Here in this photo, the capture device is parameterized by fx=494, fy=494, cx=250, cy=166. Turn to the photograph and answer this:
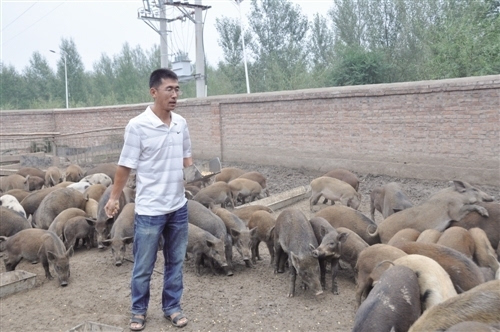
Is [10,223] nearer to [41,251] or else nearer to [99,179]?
[41,251]

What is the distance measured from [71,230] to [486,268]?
18.6 feet

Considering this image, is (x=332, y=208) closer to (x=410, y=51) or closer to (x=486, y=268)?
(x=486, y=268)

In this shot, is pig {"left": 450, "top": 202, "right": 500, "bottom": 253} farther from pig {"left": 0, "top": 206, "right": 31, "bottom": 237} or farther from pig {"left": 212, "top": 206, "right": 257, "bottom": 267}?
pig {"left": 0, "top": 206, "right": 31, "bottom": 237}

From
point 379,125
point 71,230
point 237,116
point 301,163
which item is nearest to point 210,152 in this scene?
point 237,116

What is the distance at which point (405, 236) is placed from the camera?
5719mm

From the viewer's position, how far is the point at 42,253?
648cm

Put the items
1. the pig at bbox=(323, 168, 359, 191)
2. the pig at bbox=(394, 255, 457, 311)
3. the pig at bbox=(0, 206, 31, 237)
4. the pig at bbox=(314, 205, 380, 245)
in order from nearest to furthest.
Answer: the pig at bbox=(394, 255, 457, 311) < the pig at bbox=(314, 205, 380, 245) < the pig at bbox=(0, 206, 31, 237) < the pig at bbox=(323, 168, 359, 191)

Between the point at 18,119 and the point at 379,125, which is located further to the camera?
the point at 18,119

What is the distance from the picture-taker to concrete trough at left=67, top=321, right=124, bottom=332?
4.61 metres

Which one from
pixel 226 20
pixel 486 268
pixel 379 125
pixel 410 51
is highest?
pixel 226 20

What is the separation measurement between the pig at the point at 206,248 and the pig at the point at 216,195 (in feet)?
8.75

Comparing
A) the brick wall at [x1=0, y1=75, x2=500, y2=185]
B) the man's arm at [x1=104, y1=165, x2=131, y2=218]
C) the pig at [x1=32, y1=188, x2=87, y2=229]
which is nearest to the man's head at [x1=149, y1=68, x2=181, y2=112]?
the man's arm at [x1=104, y1=165, x2=131, y2=218]

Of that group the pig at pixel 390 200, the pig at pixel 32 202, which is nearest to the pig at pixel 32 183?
the pig at pixel 32 202

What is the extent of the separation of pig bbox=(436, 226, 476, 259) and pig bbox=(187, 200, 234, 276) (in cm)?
255
